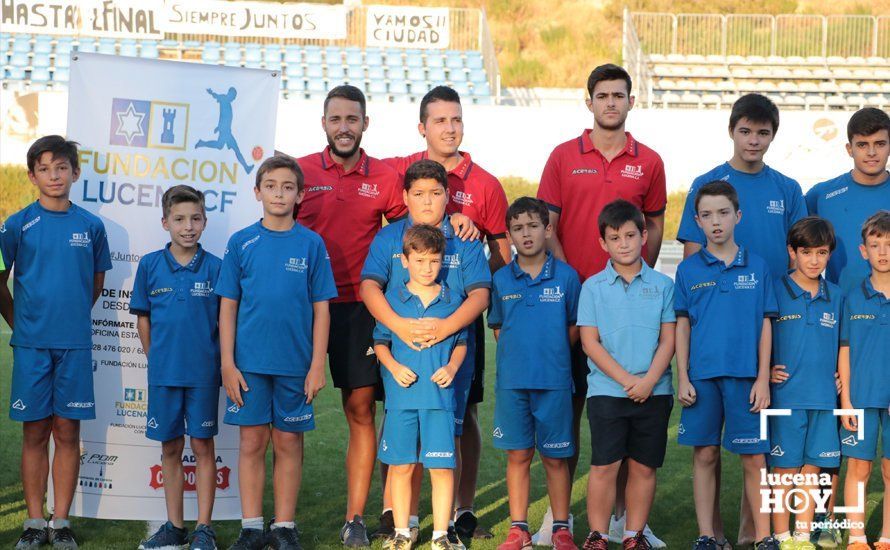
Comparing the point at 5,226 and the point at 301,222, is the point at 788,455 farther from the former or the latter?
the point at 5,226

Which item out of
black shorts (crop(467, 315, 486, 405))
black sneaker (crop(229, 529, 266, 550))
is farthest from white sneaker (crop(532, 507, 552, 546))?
black sneaker (crop(229, 529, 266, 550))

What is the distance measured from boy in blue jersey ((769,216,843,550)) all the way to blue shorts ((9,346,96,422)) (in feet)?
10.1

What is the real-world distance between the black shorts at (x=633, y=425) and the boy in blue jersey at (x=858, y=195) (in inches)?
45.4

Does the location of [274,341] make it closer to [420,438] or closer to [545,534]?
[420,438]

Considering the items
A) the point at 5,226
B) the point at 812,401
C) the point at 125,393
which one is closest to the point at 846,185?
the point at 812,401

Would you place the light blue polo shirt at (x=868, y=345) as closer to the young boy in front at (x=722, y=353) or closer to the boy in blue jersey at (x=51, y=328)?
the young boy in front at (x=722, y=353)

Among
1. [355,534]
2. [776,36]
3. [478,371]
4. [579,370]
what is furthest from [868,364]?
[776,36]

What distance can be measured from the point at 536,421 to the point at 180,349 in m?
1.61

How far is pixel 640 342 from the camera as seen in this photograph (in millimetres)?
4488

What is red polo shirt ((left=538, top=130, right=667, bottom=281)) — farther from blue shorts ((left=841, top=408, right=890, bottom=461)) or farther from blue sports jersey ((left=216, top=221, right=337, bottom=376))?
blue shorts ((left=841, top=408, right=890, bottom=461))

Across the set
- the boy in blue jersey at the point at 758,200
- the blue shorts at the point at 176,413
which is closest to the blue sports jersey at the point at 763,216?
the boy in blue jersey at the point at 758,200

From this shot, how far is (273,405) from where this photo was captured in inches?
179

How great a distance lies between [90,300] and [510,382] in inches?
77.5

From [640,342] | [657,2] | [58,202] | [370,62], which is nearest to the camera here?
[640,342]
